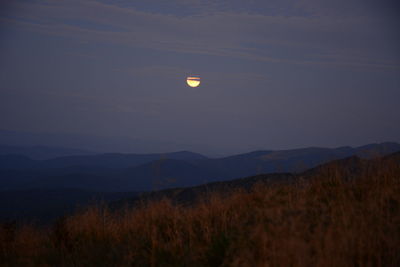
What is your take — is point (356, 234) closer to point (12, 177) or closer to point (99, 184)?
point (99, 184)

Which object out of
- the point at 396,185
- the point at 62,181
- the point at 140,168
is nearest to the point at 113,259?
the point at 396,185

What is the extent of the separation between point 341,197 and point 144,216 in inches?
121

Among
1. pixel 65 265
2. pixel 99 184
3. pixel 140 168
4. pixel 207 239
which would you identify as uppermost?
pixel 140 168

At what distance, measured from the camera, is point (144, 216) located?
5.49m

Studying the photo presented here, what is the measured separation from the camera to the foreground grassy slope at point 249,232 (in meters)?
2.88

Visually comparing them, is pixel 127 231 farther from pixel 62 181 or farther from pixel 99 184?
pixel 62 181

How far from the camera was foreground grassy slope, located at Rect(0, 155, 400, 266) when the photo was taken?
2.88 meters

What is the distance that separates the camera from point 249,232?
3.66m

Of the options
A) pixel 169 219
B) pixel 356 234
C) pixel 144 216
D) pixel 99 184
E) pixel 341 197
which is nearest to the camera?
pixel 356 234

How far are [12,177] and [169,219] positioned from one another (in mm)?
124113

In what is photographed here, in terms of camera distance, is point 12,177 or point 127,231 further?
point 12,177

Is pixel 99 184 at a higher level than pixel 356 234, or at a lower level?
higher

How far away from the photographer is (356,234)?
3.03 m

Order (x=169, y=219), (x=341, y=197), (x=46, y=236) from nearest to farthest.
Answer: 1. (x=341, y=197)
2. (x=169, y=219)
3. (x=46, y=236)
